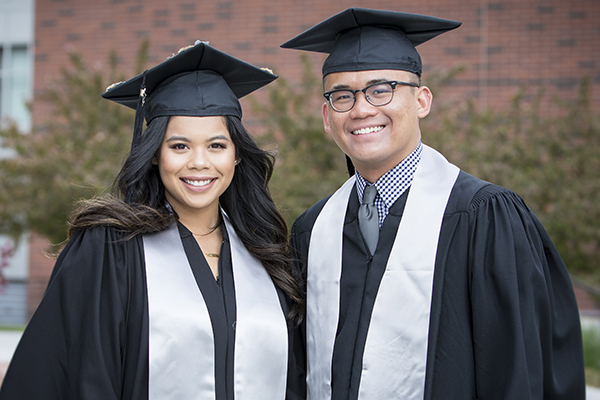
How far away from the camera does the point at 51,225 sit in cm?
623

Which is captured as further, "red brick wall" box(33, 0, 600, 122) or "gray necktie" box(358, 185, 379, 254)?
"red brick wall" box(33, 0, 600, 122)

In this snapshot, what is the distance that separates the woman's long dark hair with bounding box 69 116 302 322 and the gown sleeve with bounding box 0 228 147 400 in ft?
0.61

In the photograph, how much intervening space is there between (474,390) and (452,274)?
40 centimetres

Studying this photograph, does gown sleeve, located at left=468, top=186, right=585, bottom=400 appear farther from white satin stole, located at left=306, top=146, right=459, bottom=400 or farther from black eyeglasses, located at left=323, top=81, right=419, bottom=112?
black eyeglasses, located at left=323, top=81, right=419, bottom=112

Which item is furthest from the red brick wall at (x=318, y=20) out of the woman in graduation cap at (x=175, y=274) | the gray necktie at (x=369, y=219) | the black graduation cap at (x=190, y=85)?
the gray necktie at (x=369, y=219)

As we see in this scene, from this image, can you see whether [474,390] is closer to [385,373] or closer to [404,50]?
[385,373]

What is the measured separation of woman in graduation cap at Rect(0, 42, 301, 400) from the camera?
191 cm

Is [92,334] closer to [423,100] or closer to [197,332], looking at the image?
[197,332]

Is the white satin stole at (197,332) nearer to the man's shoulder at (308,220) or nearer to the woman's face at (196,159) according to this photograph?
the woman's face at (196,159)

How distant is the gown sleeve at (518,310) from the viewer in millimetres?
1832

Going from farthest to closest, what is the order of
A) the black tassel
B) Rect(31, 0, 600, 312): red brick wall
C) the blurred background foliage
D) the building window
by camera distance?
the building window, Rect(31, 0, 600, 312): red brick wall, the blurred background foliage, the black tassel

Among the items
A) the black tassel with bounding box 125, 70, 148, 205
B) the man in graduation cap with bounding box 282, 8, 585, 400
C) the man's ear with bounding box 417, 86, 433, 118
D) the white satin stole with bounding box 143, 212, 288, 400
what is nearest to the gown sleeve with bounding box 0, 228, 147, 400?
the white satin stole with bounding box 143, 212, 288, 400

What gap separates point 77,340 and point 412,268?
3.90 ft

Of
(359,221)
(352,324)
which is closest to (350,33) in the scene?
(359,221)
